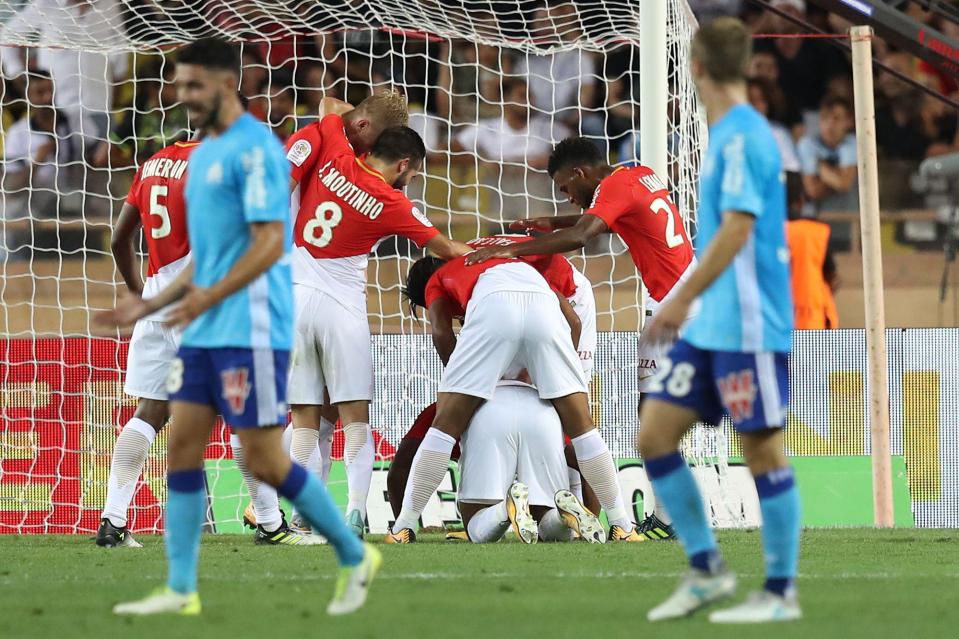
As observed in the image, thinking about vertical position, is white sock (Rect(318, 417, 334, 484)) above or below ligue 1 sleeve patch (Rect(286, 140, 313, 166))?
below

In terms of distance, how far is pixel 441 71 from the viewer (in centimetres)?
1290

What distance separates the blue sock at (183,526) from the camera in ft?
14.7

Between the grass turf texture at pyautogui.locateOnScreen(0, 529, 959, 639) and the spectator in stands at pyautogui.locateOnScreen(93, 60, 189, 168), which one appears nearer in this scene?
the grass turf texture at pyautogui.locateOnScreen(0, 529, 959, 639)

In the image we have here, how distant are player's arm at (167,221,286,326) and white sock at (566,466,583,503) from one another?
13.4 ft

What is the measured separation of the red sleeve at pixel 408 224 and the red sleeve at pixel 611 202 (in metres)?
0.86

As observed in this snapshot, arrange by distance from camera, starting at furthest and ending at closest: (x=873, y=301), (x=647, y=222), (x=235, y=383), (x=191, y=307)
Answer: (x=873, y=301) → (x=647, y=222) → (x=235, y=383) → (x=191, y=307)

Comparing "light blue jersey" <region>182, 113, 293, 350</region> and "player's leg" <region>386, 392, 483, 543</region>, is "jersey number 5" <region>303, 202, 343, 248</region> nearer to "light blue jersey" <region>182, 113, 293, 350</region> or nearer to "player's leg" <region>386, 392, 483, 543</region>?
"player's leg" <region>386, 392, 483, 543</region>

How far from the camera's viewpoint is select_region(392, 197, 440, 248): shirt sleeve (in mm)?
7656

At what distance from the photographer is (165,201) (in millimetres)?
7316

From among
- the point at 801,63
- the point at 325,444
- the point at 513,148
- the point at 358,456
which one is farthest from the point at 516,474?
the point at 801,63

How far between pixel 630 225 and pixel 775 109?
7.08m

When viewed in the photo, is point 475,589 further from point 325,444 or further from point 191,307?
point 325,444

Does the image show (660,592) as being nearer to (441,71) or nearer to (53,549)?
(53,549)

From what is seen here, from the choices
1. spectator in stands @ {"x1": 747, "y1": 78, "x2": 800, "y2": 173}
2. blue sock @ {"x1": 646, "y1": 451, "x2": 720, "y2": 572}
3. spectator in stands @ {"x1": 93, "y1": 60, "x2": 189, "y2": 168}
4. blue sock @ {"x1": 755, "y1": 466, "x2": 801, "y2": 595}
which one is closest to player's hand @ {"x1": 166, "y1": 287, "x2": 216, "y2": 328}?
blue sock @ {"x1": 646, "y1": 451, "x2": 720, "y2": 572}
